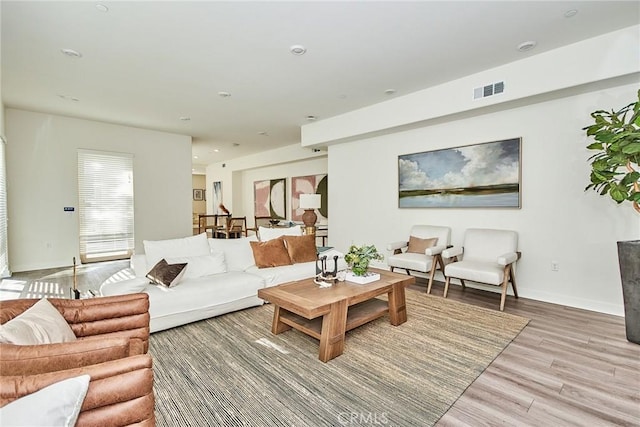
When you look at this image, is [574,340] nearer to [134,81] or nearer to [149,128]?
[134,81]

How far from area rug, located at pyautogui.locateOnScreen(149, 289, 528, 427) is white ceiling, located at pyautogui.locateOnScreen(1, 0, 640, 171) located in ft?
9.53

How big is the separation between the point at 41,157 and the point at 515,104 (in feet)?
25.9

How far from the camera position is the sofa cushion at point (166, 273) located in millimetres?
2965

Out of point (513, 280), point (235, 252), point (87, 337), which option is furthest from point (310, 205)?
point (87, 337)

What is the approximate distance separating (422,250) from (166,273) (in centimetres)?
347

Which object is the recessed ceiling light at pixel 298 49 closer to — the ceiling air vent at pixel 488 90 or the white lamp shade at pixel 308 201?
the ceiling air vent at pixel 488 90

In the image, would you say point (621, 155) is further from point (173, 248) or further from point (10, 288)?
point (10, 288)

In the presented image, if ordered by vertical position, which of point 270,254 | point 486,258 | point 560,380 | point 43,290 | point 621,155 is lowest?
point 560,380

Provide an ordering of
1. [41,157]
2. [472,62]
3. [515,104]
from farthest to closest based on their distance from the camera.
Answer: [41,157], [515,104], [472,62]

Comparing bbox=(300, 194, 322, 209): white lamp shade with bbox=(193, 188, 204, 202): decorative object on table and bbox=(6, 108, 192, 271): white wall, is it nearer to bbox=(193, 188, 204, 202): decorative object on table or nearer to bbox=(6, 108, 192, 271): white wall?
bbox=(6, 108, 192, 271): white wall

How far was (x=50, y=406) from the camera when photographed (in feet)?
2.89

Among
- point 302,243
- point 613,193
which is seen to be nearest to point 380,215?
point 302,243

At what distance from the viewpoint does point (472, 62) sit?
360cm

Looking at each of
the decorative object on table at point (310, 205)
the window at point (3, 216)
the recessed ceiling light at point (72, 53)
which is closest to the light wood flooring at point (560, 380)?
the decorative object on table at point (310, 205)
